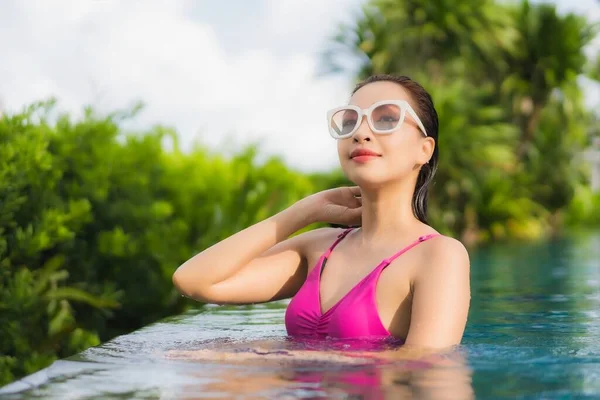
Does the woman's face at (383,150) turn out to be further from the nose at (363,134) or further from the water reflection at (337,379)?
the water reflection at (337,379)

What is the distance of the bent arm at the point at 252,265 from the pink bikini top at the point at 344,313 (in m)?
0.31

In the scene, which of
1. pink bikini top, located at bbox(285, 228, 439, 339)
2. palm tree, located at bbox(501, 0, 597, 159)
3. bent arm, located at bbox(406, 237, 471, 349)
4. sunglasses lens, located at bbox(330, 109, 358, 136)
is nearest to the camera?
bent arm, located at bbox(406, 237, 471, 349)

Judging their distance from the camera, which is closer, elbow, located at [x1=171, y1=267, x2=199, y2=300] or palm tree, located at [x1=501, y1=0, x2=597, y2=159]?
elbow, located at [x1=171, y1=267, x2=199, y2=300]

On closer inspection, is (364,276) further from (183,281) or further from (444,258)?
(183,281)

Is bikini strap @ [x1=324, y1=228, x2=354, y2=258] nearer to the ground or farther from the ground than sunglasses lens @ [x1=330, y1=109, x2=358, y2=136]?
nearer to the ground

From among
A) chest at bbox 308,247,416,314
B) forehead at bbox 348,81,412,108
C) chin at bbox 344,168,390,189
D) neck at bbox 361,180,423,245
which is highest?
forehead at bbox 348,81,412,108

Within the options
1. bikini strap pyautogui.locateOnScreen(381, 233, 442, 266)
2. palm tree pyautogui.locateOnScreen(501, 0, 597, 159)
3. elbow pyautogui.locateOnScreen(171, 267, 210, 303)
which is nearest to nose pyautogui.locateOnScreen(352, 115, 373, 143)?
bikini strap pyautogui.locateOnScreen(381, 233, 442, 266)

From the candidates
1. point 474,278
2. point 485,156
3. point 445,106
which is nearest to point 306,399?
point 474,278

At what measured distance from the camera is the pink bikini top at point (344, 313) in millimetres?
3506

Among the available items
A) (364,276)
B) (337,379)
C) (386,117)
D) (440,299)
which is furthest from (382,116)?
(337,379)

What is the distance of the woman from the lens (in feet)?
11.1

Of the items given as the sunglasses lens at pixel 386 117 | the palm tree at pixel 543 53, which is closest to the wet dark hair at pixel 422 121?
the sunglasses lens at pixel 386 117

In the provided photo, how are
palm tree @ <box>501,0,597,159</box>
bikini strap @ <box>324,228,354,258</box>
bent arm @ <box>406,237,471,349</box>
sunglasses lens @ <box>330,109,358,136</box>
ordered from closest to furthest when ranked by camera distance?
bent arm @ <box>406,237,471,349</box>
sunglasses lens @ <box>330,109,358,136</box>
bikini strap @ <box>324,228,354,258</box>
palm tree @ <box>501,0,597,159</box>

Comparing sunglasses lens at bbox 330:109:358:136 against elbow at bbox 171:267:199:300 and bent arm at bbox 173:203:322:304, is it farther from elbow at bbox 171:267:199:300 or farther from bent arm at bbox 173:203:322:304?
elbow at bbox 171:267:199:300
